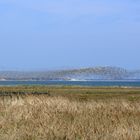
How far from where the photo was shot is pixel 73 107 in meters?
20.0

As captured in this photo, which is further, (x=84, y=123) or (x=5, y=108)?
(x=5, y=108)

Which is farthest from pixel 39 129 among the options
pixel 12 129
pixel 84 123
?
pixel 84 123

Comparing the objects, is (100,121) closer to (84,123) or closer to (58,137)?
(84,123)

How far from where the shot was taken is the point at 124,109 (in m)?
19.3

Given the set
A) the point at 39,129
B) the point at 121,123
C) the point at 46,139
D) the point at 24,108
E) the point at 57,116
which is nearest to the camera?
the point at 46,139

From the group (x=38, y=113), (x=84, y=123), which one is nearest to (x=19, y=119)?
(x=38, y=113)

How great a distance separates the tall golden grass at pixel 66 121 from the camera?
13.9 meters

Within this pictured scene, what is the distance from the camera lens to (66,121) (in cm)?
1642

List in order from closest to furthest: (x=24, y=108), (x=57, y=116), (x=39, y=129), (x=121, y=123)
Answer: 1. (x=39, y=129)
2. (x=121, y=123)
3. (x=57, y=116)
4. (x=24, y=108)

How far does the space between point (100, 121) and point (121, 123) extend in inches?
35.0

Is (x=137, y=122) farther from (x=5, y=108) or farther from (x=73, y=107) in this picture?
(x=5, y=108)

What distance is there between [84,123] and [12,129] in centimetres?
234

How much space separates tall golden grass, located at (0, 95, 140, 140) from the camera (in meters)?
13.9

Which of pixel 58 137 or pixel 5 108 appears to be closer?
pixel 58 137
